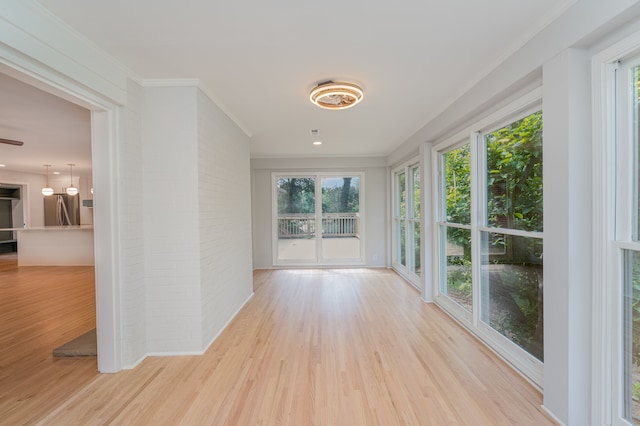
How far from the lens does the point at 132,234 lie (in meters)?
2.33

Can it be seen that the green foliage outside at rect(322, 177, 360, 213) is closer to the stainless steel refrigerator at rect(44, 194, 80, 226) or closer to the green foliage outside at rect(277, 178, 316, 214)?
the green foliage outside at rect(277, 178, 316, 214)

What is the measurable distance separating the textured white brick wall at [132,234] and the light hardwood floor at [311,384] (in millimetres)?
239

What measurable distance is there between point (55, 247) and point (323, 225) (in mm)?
6402

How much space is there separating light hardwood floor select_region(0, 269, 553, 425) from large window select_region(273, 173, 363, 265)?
306cm

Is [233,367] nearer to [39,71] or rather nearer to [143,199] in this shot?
[143,199]

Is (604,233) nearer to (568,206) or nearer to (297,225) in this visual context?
(568,206)

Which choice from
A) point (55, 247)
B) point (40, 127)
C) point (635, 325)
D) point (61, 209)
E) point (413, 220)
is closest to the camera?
point (635, 325)

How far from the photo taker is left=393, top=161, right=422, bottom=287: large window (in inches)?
187

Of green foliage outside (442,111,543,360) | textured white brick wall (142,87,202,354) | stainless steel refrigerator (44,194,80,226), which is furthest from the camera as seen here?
stainless steel refrigerator (44,194,80,226)

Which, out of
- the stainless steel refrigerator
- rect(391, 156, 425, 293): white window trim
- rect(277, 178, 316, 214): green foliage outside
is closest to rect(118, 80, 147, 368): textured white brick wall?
rect(391, 156, 425, 293): white window trim

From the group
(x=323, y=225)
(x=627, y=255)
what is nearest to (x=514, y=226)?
(x=627, y=255)

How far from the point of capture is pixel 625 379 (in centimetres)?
144

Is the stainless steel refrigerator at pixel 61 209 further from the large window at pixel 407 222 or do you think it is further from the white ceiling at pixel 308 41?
the large window at pixel 407 222

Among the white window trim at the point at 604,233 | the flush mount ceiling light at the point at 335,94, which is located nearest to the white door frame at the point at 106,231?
the flush mount ceiling light at the point at 335,94
